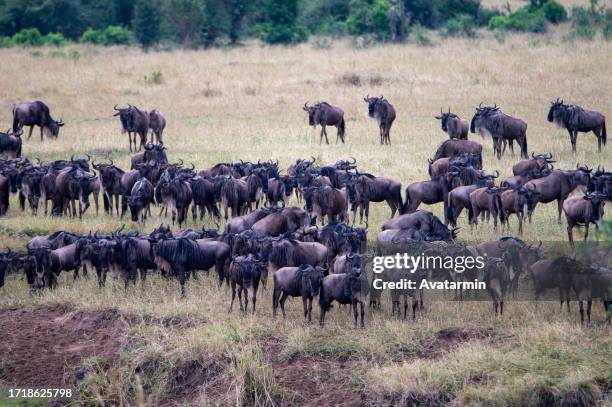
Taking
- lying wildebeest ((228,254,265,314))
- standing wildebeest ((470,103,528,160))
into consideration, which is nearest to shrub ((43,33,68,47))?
standing wildebeest ((470,103,528,160))

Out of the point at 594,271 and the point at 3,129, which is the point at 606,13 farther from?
the point at 594,271

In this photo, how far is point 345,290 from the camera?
43.9 feet

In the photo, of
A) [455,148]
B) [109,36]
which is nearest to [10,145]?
[455,148]

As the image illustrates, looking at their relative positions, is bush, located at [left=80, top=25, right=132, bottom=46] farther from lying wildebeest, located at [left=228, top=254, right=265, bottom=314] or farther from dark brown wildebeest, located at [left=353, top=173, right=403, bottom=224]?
lying wildebeest, located at [left=228, top=254, right=265, bottom=314]

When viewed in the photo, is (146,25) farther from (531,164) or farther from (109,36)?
(531,164)

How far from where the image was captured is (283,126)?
28.1 metres

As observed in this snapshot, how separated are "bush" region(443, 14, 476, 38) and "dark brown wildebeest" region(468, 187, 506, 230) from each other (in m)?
30.1

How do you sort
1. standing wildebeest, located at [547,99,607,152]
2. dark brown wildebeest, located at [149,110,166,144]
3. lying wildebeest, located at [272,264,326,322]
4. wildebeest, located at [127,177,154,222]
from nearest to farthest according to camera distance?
lying wildebeest, located at [272,264,326,322] → wildebeest, located at [127,177,154,222] → standing wildebeest, located at [547,99,607,152] → dark brown wildebeest, located at [149,110,166,144]

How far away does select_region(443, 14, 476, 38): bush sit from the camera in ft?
155

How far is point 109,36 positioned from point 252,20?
26.0 feet

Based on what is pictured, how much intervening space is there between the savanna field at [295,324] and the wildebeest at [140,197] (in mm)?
328

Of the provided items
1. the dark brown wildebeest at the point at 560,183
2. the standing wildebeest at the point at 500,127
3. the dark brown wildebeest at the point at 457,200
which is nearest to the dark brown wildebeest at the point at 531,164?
the dark brown wildebeest at the point at 560,183

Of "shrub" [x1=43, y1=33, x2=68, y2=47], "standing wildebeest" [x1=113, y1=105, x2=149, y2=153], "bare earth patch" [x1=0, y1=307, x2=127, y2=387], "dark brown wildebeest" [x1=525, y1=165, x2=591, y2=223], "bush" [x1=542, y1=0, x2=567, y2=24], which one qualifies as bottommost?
"bare earth patch" [x1=0, y1=307, x2=127, y2=387]

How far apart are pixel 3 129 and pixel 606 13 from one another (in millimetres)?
28199
